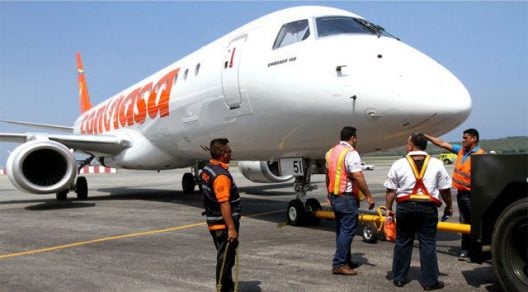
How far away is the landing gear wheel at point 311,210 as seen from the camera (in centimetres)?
905

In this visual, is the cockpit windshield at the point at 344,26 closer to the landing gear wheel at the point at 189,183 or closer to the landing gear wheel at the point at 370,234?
the landing gear wheel at the point at 370,234

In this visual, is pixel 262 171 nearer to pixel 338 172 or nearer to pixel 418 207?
pixel 338 172

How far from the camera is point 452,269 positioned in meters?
5.66

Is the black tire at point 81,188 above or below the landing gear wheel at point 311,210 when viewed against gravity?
above

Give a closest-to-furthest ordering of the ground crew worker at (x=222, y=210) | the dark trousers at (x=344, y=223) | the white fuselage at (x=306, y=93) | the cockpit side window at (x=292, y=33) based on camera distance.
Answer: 1. the ground crew worker at (x=222, y=210)
2. the dark trousers at (x=344, y=223)
3. the white fuselage at (x=306, y=93)
4. the cockpit side window at (x=292, y=33)

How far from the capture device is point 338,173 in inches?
229

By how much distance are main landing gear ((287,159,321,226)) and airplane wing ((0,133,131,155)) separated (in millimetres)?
7734

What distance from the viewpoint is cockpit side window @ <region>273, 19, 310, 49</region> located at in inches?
313

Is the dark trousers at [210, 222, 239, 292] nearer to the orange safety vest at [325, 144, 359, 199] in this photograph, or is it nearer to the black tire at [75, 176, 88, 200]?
the orange safety vest at [325, 144, 359, 199]

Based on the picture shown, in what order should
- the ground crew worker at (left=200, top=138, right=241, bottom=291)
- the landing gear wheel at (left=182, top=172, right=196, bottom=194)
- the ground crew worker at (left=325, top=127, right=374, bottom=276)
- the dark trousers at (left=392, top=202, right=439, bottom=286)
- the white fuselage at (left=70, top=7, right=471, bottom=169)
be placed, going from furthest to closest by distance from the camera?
the landing gear wheel at (left=182, top=172, right=196, bottom=194), the white fuselage at (left=70, top=7, right=471, bottom=169), the ground crew worker at (left=325, top=127, right=374, bottom=276), the dark trousers at (left=392, top=202, right=439, bottom=286), the ground crew worker at (left=200, top=138, right=241, bottom=291)

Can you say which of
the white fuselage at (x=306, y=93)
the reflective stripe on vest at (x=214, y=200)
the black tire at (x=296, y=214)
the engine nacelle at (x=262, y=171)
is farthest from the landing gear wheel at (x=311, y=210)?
the engine nacelle at (x=262, y=171)

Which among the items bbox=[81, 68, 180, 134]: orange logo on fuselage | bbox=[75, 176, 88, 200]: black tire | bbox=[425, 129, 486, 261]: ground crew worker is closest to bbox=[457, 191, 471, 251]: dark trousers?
bbox=[425, 129, 486, 261]: ground crew worker

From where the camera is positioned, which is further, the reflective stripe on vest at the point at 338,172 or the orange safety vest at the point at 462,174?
the orange safety vest at the point at 462,174

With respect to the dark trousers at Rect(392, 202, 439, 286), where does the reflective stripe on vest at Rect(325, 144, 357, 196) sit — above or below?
above
